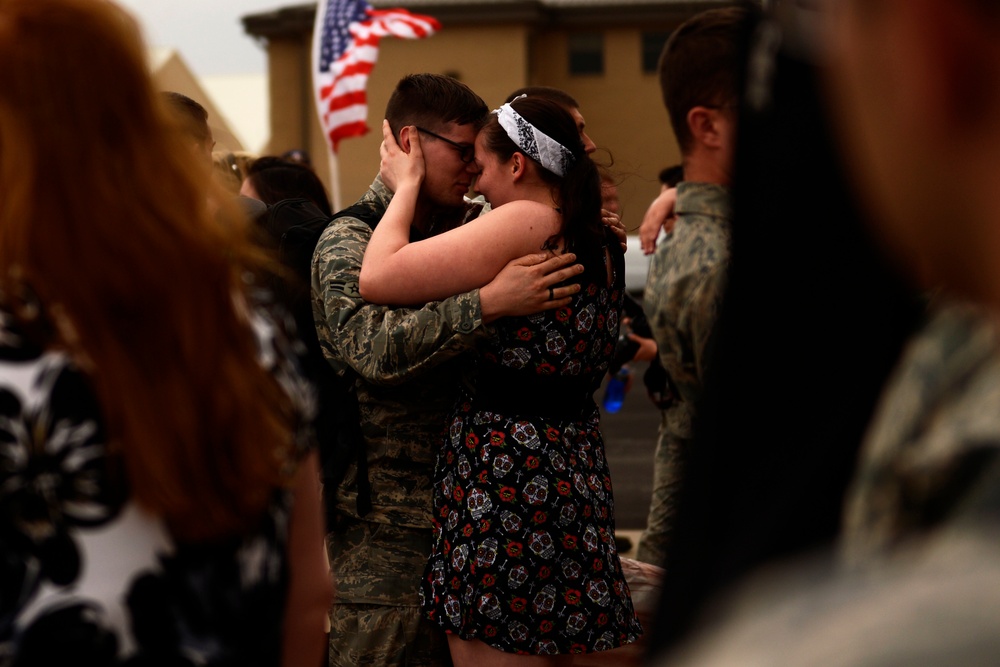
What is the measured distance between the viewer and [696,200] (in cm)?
245

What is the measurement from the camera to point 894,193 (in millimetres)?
522

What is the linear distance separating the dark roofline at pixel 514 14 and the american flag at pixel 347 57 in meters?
18.8

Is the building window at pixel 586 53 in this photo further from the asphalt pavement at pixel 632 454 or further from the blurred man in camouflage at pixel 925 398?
the blurred man in camouflage at pixel 925 398

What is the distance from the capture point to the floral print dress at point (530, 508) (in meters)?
2.84

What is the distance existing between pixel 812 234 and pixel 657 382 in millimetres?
3547

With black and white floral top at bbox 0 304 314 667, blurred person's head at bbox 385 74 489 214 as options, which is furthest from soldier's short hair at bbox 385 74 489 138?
black and white floral top at bbox 0 304 314 667

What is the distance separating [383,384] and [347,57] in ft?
26.4

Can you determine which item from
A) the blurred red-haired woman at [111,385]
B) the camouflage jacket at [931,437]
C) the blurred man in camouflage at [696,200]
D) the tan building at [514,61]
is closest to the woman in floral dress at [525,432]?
the blurred man in camouflage at [696,200]

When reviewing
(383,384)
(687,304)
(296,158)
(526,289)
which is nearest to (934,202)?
(687,304)

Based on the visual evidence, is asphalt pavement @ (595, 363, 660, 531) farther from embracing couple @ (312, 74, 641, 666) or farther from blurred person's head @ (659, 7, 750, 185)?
blurred person's head @ (659, 7, 750, 185)

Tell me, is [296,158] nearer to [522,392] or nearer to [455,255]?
[455,255]

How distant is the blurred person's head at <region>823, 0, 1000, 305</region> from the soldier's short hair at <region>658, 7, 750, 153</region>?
6.57 ft

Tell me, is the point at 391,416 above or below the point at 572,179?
below

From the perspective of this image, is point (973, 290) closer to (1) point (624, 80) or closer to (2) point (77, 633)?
(2) point (77, 633)
